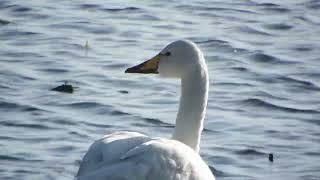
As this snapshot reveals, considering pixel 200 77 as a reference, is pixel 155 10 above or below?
below

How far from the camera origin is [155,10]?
66.7 feet

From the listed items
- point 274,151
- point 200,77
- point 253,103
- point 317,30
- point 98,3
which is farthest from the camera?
point 98,3

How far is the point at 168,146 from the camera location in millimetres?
9617

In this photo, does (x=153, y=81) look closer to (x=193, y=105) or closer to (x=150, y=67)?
(x=150, y=67)

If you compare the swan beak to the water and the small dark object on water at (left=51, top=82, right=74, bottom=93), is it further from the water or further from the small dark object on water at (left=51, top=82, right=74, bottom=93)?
the small dark object on water at (left=51, top=82, right=74, bottom=93)

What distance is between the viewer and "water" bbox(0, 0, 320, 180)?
43.7 feet

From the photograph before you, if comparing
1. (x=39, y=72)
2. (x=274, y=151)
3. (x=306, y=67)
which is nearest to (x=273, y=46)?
(x=306, y=67)

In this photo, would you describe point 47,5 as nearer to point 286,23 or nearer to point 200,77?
point 286,23

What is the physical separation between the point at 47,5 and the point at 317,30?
4497 mm

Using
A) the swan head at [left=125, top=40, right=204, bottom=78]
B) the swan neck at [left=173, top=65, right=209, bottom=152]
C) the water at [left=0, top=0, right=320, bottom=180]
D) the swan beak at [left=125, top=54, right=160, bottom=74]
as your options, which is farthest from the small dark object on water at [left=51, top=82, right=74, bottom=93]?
the swan neck at [left=173, top=65, right=209, bottom=152]

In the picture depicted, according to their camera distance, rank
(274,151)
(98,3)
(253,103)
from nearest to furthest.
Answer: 1. (274,151)
2. (253,103)
3. (98,3)

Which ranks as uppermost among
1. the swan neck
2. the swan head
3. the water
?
the swan head

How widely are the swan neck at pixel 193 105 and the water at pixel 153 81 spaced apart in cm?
169

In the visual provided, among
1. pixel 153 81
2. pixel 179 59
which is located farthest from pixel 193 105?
pixel 153 81
